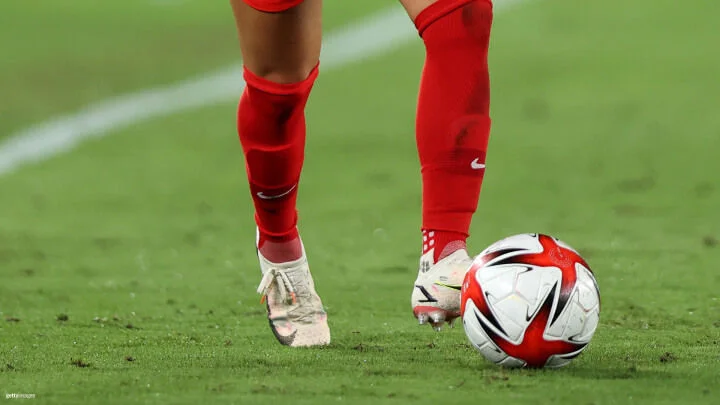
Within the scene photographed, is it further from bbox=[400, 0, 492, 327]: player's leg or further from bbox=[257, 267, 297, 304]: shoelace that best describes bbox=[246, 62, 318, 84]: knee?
bbox=[257, 267, 297, 304]: shoelace

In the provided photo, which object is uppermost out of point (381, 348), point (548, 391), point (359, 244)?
point (548, 391)

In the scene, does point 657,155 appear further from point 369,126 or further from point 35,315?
point 35,315

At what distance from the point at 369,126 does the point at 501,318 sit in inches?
302

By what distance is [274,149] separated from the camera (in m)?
3.69

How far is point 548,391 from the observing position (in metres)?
2.95

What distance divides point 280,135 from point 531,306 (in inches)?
34.9

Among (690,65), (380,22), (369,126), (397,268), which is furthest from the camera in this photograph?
(380,22)

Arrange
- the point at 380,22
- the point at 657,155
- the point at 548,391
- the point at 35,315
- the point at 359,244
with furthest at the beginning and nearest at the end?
the point at 380,22 < the point at 657,155 < the point at 359,244 < the point at 35,315 < the point at 548,391

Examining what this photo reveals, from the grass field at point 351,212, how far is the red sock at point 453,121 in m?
0.36

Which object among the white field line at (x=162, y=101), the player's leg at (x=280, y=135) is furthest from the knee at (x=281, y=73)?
the white field line at (x=162, y=101)

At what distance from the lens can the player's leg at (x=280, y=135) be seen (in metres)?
3.49

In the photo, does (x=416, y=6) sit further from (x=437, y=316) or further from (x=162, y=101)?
(x=162, y=101)

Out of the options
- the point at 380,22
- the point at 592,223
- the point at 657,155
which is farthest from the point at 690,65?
the point at 592,223

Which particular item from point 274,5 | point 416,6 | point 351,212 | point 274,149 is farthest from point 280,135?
point 351,212
